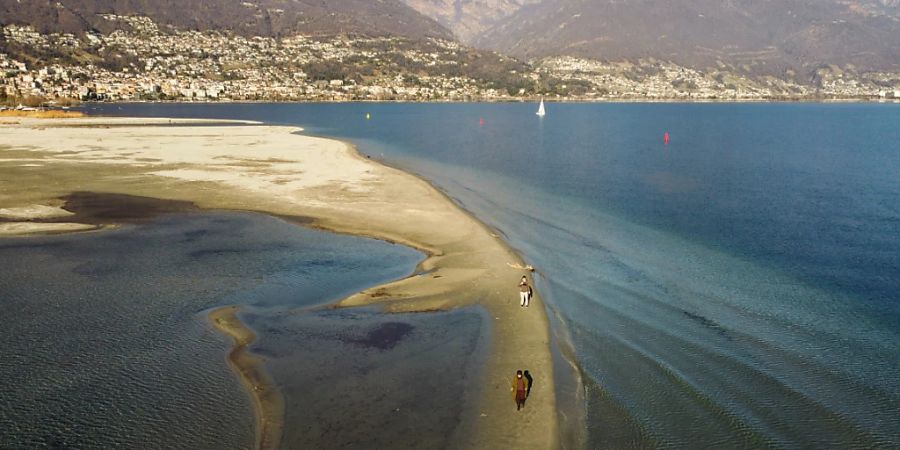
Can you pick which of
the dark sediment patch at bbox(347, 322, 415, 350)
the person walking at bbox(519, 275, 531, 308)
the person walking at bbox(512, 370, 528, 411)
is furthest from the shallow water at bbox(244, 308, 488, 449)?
the person walking at bbox(519, 275, 531, 308)

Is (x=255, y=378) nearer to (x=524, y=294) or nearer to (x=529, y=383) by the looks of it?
(x=529, y=383)

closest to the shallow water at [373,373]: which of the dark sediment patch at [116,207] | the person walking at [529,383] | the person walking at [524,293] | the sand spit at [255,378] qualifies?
the sand spit at [255,378]

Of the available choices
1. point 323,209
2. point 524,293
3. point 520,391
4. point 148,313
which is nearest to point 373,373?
point 520,391

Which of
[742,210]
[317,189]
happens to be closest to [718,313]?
[742,210]

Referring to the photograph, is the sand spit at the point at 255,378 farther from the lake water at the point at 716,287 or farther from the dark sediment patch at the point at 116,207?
the dark sediment patch at the point at 116,207

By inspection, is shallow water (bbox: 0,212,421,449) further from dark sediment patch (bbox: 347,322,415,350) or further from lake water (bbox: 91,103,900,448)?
lake water (bbox: 91,103,900,448)

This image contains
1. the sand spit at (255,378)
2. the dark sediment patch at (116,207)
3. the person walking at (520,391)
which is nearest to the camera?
the sand spit at (255,378)

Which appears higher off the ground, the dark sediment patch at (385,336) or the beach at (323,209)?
the beach at (323,209)
